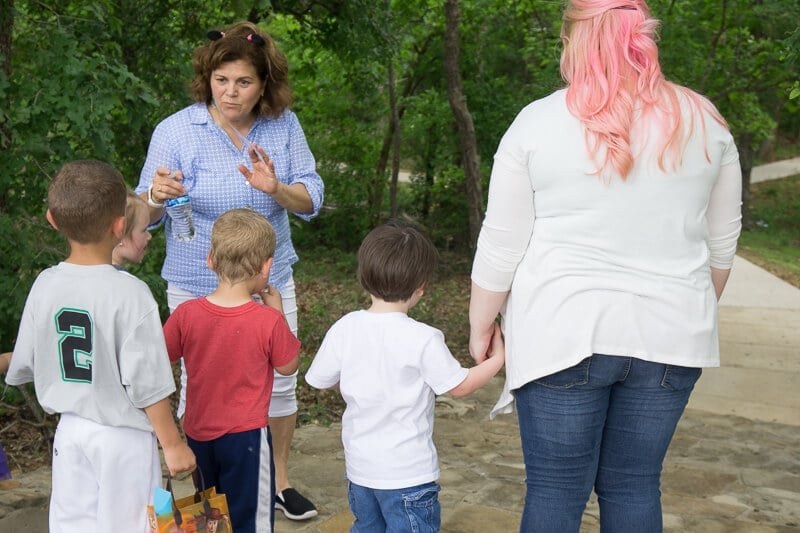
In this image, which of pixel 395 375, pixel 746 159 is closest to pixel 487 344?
pixel 395 375

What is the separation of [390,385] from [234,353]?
1.69 ft

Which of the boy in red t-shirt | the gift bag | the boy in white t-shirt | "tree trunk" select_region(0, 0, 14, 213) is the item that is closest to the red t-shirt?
the boy in red t-shirt

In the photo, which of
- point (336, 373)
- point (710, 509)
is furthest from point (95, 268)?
point (710, 509)

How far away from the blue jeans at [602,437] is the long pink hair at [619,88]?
55cm

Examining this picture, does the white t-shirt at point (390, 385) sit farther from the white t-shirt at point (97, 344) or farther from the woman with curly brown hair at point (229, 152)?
the woman with curly brown hair at point (229, 152)

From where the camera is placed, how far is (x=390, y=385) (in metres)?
2.70

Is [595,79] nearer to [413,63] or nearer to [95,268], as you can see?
[95,268]

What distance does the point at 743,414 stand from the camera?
6.45m

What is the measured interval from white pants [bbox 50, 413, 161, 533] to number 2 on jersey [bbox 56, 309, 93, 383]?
5.2 inches

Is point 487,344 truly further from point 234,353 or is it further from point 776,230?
point 776,230

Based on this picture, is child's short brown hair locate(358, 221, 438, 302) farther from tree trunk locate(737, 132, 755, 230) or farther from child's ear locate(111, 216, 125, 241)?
tree trunk locate(737, 132, 755, 230)

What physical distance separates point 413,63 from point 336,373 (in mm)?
9551

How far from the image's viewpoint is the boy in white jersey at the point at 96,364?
2.49 metres

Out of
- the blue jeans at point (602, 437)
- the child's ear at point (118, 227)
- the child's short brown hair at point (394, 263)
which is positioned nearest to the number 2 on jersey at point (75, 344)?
the child's ear at point (118, 227)
